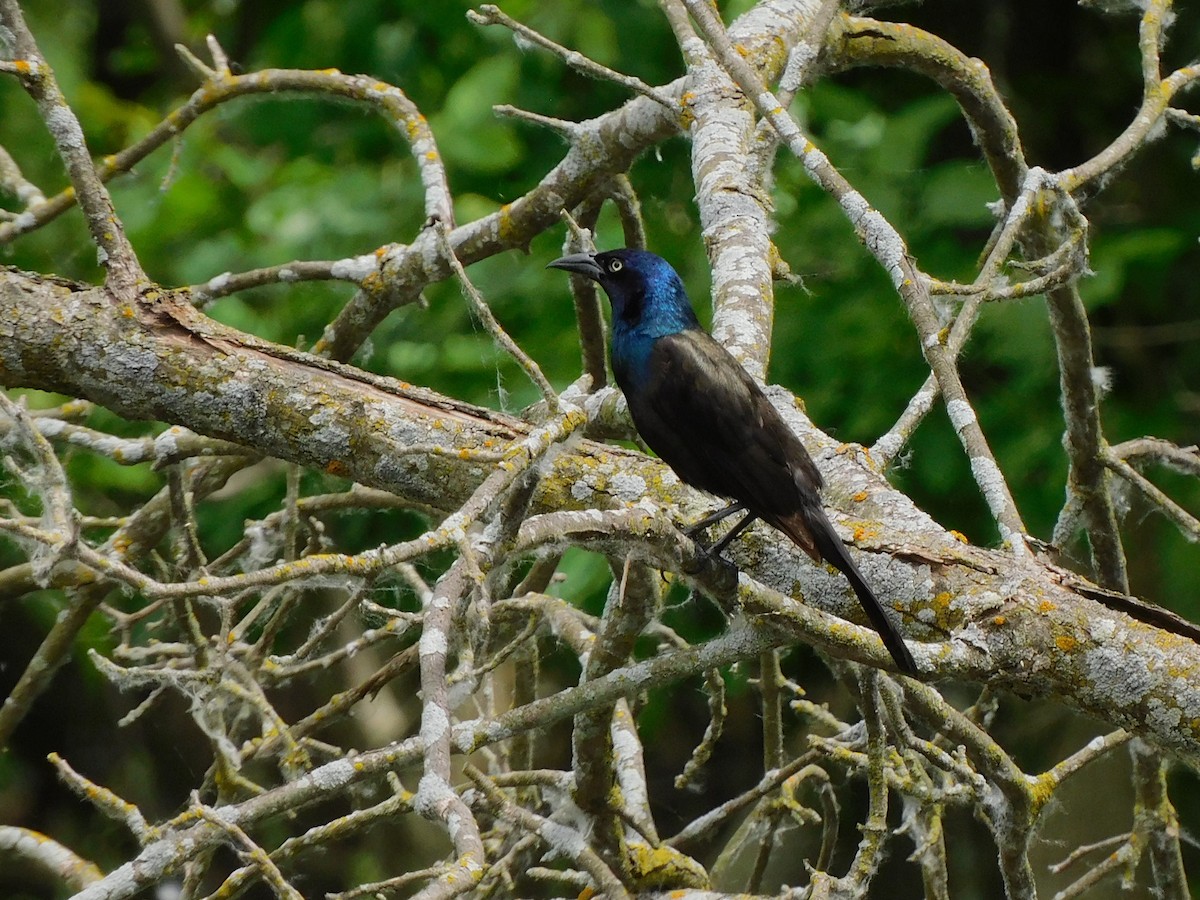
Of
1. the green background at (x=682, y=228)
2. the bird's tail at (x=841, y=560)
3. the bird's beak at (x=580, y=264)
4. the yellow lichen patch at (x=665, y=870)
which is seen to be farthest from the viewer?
the green background at (x=682, y=228)

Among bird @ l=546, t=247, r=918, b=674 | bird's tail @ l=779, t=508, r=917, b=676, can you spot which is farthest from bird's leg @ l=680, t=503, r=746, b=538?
bird's tail @ l=779, t=508, r=917, b=676

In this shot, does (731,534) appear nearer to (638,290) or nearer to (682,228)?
(638,290)

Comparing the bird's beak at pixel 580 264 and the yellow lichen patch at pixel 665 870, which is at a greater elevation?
the bird's beak at pixel 580 264

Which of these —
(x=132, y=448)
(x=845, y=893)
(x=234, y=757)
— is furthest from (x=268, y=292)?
(x=845, y=893)

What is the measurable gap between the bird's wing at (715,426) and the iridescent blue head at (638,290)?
0.16 m

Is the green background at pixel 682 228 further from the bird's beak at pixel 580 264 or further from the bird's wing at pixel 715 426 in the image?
A: the bird's wing at pixel 715 426

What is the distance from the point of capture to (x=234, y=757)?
9.57 ft

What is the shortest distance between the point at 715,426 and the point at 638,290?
61cm

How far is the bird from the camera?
2500mm

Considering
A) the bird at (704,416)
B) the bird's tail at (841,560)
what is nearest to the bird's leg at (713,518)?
the bird at (704,416)

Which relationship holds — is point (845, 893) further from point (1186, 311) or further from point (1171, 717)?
point (1186, 311)

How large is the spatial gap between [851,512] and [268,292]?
11.3 feet

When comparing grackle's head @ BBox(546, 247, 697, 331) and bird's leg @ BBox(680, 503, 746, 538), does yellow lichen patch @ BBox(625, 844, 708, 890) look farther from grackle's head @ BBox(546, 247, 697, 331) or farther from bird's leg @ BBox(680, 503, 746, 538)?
grackle's head @ BBox(546, 247, 697, 331)

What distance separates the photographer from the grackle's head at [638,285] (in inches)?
137
